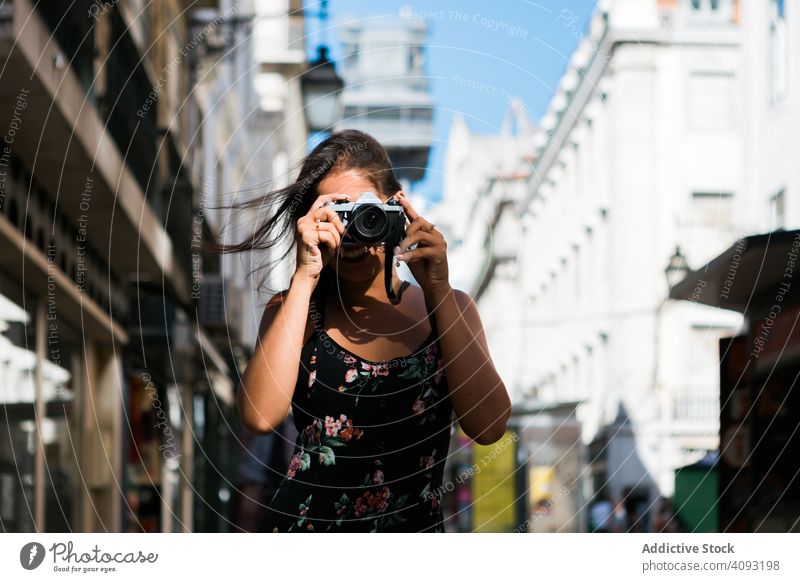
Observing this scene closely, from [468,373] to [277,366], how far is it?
1.17ft

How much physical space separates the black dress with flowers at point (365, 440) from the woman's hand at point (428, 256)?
9 cm

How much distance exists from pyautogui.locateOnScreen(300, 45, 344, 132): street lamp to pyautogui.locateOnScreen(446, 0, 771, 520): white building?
0.79m

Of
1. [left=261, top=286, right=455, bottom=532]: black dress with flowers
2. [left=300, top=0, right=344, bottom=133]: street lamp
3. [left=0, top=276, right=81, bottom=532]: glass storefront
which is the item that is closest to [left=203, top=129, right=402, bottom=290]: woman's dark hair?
→ [left=261, top=286, right=455, bottom=532]: black dress with flowers

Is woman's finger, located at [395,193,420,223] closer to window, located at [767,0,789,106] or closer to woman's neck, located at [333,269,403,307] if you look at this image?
woman's neck, located at [333,269,403,307]

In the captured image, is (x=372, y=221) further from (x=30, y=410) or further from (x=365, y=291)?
(x=30, y=410)

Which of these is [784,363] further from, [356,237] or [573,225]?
[573,225]

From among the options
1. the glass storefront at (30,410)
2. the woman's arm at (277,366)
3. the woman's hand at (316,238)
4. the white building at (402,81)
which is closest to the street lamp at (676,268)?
the white building at (402,81)

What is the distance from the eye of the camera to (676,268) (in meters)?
5.28

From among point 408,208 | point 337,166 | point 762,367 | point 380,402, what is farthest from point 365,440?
point 762,367

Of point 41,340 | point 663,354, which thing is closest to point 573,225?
point 663,354

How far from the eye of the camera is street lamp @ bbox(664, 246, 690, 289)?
17.0 feet

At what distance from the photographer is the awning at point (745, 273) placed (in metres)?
4.19
